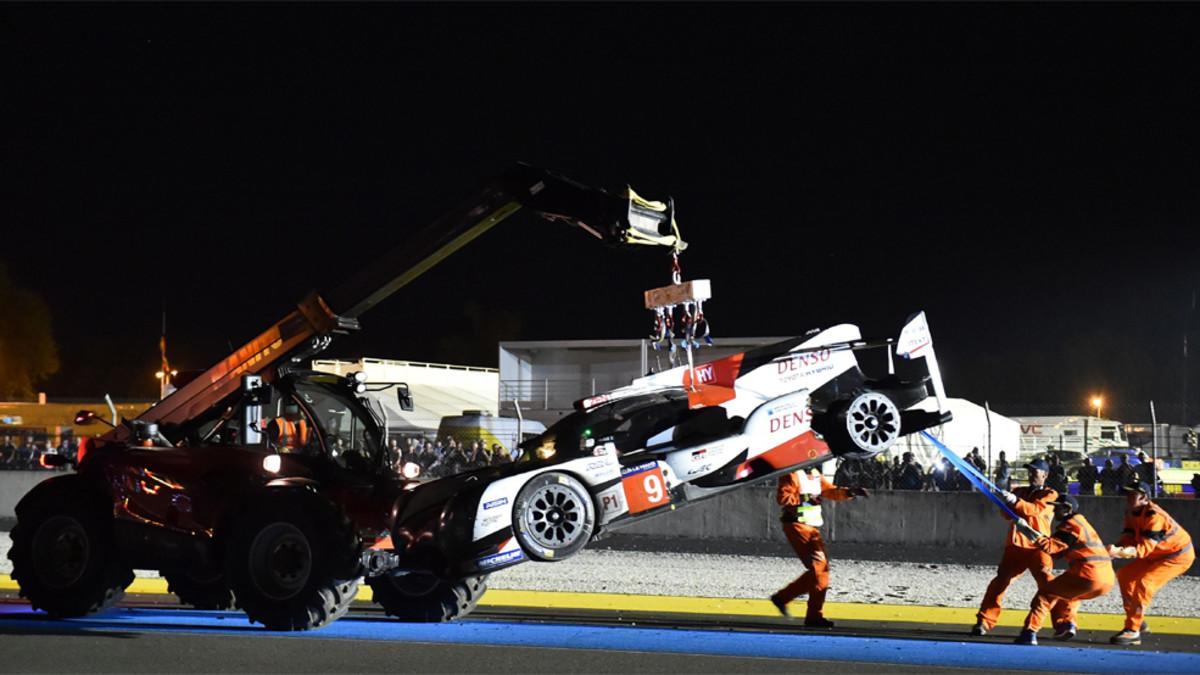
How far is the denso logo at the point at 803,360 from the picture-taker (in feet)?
31.7

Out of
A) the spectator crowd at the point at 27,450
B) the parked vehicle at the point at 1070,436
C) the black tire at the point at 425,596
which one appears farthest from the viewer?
the spectator crowd at the point at 27,450

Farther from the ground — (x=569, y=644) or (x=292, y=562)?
(x=292, y=562)

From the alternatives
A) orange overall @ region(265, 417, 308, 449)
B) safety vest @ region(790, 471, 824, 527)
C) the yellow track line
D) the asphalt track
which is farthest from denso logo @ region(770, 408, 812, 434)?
orange overall @ region(265, 417, 308, 449)

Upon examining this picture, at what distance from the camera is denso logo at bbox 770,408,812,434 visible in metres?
9.48

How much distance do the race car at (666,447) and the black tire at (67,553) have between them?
2.74 metres

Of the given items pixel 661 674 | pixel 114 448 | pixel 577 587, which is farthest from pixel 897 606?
pixel 114 448

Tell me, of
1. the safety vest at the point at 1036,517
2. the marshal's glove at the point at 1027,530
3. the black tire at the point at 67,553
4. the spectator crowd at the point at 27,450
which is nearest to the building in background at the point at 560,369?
the spectator crowd at the point at 27,450

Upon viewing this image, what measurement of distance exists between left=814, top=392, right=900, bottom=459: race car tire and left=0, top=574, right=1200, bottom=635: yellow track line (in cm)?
279

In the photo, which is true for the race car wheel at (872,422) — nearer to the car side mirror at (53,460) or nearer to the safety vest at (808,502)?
the safety vest at (808,502)

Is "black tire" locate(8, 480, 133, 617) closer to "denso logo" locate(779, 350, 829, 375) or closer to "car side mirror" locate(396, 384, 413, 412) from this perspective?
"car side mirror" locate(396, 384, 413, 412)

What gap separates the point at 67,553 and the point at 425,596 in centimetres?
302

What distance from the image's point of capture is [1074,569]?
32.7 feet

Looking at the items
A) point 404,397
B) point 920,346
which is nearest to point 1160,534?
point 920,346

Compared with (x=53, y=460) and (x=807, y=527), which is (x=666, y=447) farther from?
(x=53, y=460)
